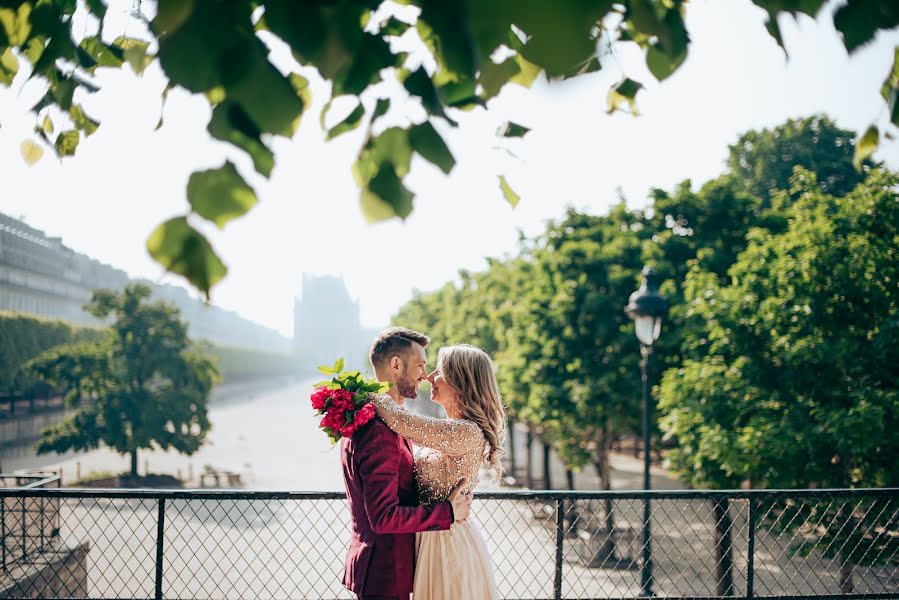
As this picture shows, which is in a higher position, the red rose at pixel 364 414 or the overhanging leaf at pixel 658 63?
the overhanging leaf at pixel 658 63

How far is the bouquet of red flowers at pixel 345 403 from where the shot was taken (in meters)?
3.38

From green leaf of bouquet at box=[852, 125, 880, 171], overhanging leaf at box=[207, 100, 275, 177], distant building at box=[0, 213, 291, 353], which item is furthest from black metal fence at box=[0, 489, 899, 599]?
distant building at box=[0, 213, 291, 353]

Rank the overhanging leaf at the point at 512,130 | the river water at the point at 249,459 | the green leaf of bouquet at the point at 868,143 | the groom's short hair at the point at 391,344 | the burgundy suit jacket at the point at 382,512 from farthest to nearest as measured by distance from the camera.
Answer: the river water at the point at 249,459
the groom's short hair at the point at 391,344
the burgundy suit jacket at the point at 382,512
the green leaf of bouquet at the point at 868,143
the overhanging leaf at the point at 512,130

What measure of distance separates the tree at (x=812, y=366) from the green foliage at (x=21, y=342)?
28703 millimetres

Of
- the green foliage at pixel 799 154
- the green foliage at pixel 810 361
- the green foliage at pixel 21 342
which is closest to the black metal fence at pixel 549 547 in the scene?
the green foliage at pixel 810 361

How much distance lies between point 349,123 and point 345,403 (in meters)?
1.79

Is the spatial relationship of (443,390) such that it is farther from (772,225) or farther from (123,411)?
(123,411)

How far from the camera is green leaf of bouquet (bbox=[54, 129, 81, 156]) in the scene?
3.51 m

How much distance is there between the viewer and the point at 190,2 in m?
1.41

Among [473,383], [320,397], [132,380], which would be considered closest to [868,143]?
[473,383]

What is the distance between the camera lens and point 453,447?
3.60 metres

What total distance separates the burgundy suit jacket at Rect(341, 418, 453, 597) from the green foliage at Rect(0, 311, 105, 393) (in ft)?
104

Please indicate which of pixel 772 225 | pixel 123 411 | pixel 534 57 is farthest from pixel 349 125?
pixel 123 411

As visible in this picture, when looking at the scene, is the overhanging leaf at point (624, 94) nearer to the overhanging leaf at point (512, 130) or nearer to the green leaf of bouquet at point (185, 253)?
the overhanging leaf at point (512, 130)
